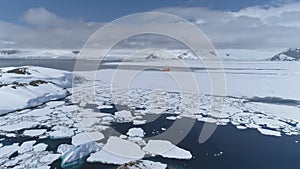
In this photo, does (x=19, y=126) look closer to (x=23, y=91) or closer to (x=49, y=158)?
(x=49, y=158)

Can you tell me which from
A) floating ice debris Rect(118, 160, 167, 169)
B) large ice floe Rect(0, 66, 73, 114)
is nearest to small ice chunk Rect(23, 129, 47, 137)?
large ice floe Rect(0, 66, 73, 114)

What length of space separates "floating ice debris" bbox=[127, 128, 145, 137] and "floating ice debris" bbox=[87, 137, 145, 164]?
50 cm

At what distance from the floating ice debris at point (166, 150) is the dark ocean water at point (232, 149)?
0.16 m

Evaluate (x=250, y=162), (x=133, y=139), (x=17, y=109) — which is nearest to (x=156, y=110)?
(x=133, y=139)

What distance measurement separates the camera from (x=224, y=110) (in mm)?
8164

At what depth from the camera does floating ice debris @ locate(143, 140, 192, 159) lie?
465cm

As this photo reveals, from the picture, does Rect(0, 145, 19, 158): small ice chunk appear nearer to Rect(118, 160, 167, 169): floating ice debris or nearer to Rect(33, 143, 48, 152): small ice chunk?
Rect(33, 143, 48, 152): small ice chunk

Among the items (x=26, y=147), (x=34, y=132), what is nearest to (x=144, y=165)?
(x=26, y=147)

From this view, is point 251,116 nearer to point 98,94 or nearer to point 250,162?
point 250,162

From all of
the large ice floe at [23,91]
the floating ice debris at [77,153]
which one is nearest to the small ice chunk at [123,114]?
the floating ice debris at [77,153]

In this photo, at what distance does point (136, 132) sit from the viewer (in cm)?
584

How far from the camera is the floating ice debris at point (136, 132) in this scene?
222 inches

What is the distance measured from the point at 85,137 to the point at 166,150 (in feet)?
6.11

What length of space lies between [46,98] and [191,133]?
6.73 meters
